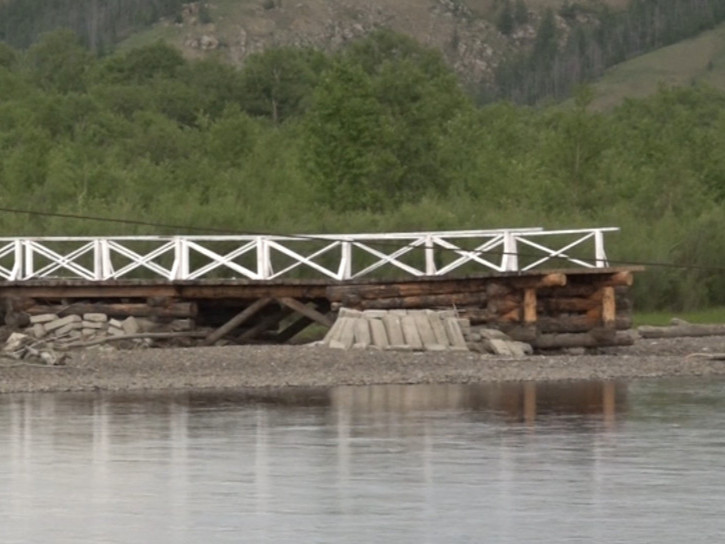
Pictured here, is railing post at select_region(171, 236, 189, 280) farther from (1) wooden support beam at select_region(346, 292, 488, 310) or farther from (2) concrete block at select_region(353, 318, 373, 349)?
(2) concrete block at select_region(353, 318, 373, 349)

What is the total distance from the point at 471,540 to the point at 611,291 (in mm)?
22401

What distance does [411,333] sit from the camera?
124 feet

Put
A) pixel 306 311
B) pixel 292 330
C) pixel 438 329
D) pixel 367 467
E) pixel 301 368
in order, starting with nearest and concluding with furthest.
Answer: pixel 367 467
pixel 301 368
pixel 438 329
pixel 306 311
pixel 292 330

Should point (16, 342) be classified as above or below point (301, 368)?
above

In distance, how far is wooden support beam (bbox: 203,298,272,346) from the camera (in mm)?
40750

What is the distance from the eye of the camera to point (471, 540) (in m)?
17.3

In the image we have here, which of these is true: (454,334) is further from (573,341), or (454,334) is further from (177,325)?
(177,325)

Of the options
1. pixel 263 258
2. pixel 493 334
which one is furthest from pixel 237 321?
pixel 493 334

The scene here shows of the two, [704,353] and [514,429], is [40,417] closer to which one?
[514,429]

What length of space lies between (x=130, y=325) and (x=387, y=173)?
28214mm

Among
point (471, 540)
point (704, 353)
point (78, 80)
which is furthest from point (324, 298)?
point (78, 80)

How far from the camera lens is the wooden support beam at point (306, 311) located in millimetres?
40188

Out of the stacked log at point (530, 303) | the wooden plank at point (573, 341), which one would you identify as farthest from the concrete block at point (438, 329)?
the wooden plank at point (573, 341)

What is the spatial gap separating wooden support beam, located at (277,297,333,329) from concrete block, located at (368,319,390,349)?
231cm
